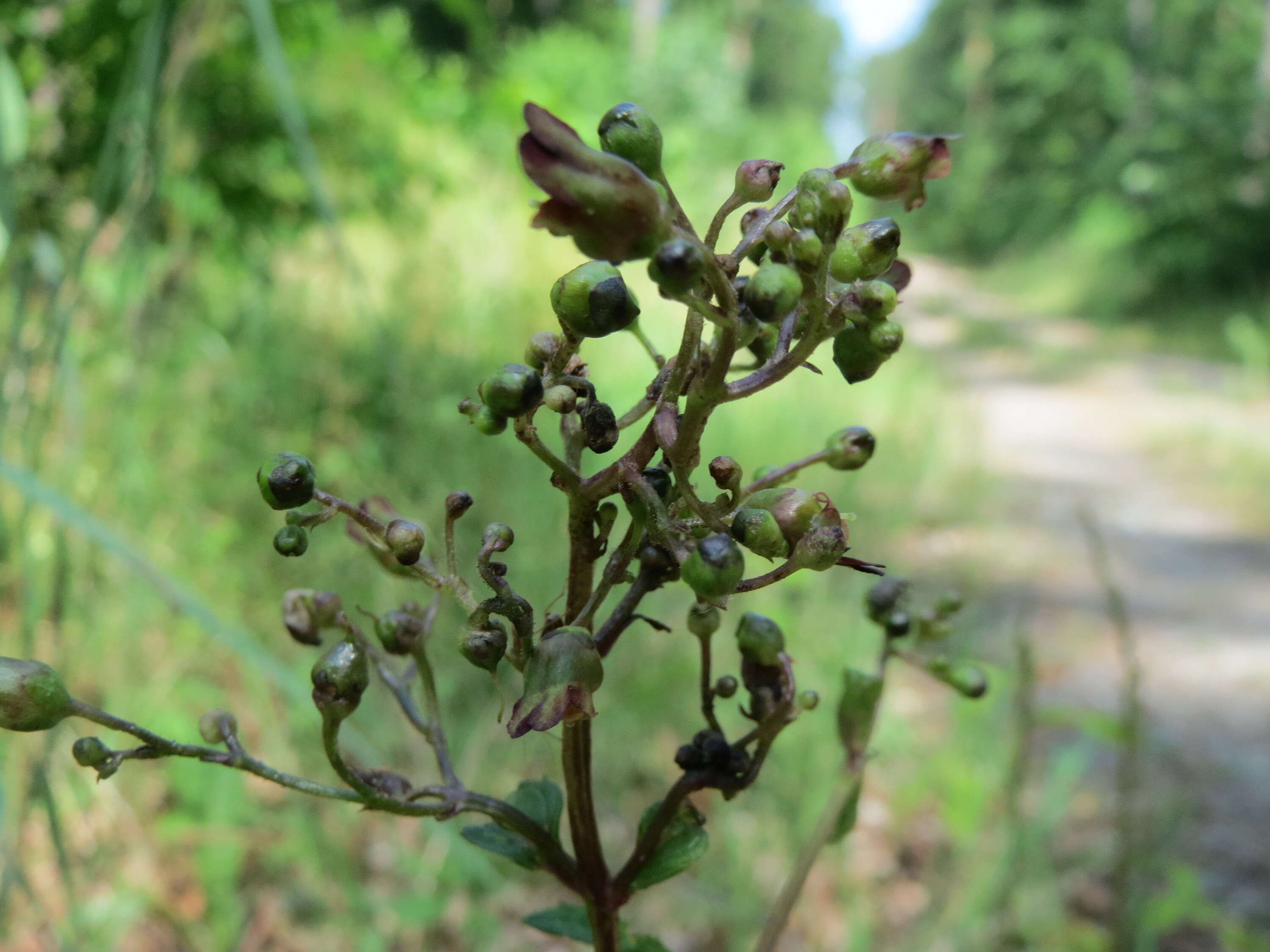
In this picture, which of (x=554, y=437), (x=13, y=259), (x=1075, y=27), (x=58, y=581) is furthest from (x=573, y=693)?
(x=1075, y=27)

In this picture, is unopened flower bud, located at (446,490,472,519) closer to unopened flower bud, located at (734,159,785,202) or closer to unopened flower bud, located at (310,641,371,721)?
unopened flower bud, located at (310,641,371,721)

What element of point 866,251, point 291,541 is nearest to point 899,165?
point 866,251

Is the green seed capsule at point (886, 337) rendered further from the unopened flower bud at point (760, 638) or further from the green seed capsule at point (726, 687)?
the green seed capsule at point (726, 687)

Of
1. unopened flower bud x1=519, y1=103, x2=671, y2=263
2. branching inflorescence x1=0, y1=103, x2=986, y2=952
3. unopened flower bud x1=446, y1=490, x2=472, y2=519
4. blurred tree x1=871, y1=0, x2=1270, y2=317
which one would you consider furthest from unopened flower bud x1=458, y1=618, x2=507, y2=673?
blurred tree x1=871, y1=0, x2=1270, y2=317

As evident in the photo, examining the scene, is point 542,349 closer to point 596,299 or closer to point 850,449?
point 596,299

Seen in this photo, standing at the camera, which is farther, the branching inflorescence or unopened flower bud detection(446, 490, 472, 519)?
unopened flower bud detection(446, 490, 472, 519)

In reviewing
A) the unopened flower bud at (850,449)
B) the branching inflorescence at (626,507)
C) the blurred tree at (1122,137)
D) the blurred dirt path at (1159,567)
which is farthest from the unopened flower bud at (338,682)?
the blurred tree at (1122,137)

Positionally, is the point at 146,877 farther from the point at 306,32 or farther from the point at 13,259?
the point at 306,32
